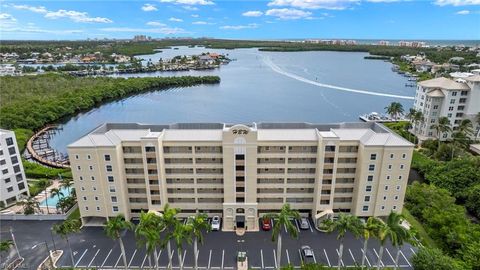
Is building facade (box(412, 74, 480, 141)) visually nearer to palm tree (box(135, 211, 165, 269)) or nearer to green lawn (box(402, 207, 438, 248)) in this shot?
green lawn (box(402, 207, 438, 248))

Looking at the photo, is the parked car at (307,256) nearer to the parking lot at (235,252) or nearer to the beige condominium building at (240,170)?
the parking lot at (235,252)

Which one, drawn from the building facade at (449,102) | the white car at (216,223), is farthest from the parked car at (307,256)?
the building facade at (449,102)

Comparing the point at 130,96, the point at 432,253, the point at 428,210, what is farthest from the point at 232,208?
the point at 130,96

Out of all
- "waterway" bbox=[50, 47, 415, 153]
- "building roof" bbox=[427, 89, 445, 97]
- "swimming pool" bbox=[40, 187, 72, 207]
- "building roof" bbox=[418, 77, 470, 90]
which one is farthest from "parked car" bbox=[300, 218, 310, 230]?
"waterway" bbox=[50, 47, 415, 153]

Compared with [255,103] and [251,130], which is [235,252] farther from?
[255,103]

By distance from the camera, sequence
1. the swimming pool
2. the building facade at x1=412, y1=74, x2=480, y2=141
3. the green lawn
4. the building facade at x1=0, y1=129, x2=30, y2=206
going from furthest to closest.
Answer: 1. the building facade at x1=412, y1=74, x2=480, y2=141
2. the swimming pool
3. the building facade at x1=0, y1=129, x2=30, y2=206
4. the green lawn

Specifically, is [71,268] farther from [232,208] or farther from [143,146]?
[232,208]

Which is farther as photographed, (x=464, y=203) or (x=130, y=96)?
(x=130, y=96)
